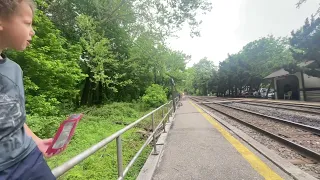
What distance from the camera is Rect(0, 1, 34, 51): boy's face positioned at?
1.01m

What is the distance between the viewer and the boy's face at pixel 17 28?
1012mm

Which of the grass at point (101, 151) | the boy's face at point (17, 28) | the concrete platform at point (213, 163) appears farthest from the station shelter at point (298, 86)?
the boy's face at point (17, 28)

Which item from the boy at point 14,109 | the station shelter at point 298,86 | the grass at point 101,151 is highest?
the station shelter at point 298,86

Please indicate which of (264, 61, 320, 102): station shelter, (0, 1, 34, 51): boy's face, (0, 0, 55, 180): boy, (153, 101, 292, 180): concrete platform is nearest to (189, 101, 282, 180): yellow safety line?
(153, 101, 292, 180): concrete platform

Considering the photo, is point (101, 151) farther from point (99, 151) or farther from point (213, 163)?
point (213, 163)

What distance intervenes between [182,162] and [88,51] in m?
11.5

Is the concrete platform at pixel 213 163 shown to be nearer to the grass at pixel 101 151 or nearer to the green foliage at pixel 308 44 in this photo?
the grass at pixel 101 151

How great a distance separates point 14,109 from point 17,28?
14.0 inches

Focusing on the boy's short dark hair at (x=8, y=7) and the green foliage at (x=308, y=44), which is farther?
the green foliage at (x=308, y=44)

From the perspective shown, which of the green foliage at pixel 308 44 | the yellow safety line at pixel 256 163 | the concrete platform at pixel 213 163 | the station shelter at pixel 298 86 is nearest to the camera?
the yellow safety line at pixel 256 163

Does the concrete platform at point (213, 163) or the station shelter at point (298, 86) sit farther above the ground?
the station shelter at point (298, 86)

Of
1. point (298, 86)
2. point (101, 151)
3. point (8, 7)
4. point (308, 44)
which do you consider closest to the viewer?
point (8, 7)

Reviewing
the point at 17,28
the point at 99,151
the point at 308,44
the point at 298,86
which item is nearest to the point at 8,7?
the point at 17,28

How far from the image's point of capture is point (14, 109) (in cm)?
101
